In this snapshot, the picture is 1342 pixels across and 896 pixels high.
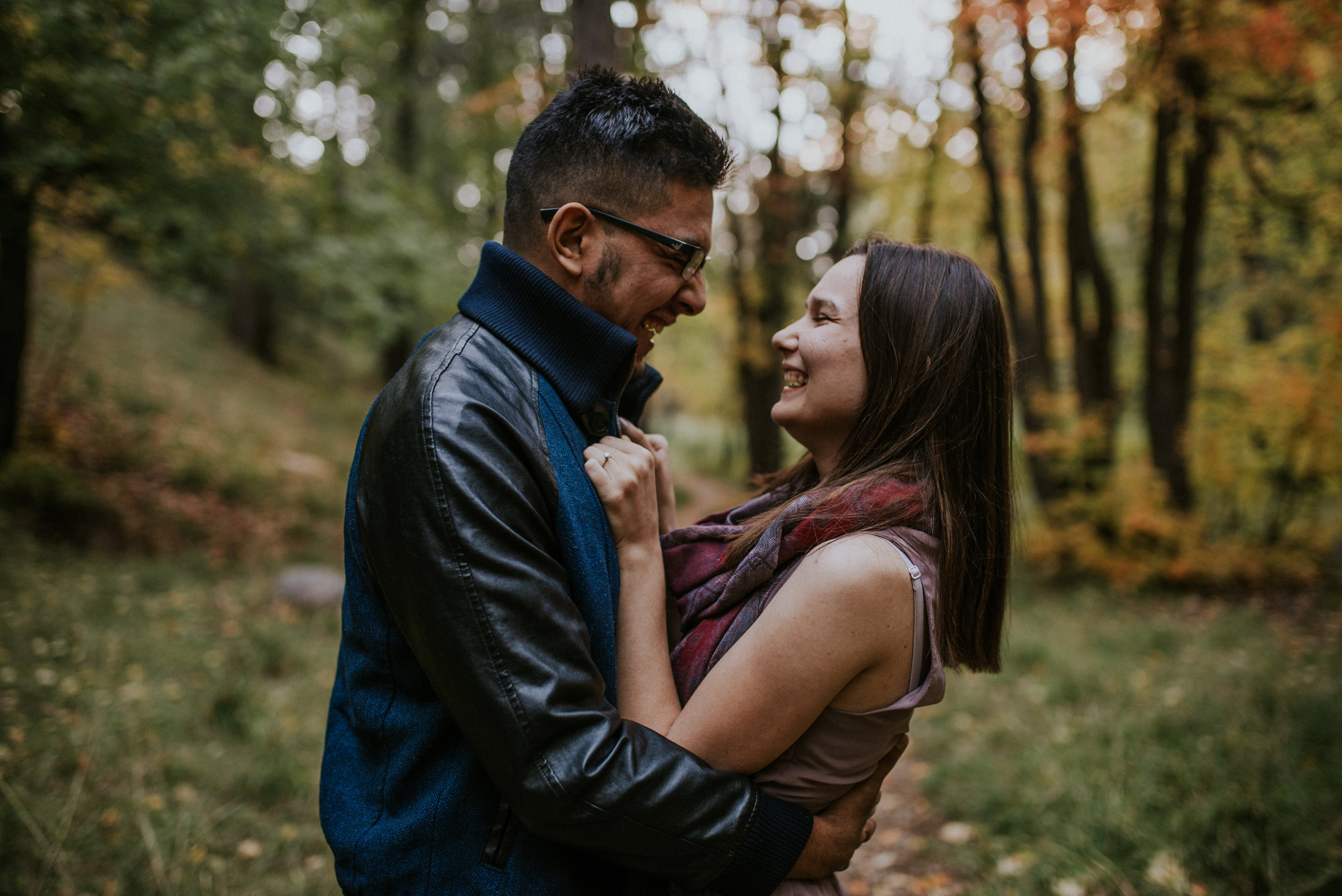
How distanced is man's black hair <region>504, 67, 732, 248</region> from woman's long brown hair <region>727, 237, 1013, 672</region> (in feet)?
1.76

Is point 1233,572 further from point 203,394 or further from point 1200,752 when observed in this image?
point 203,394

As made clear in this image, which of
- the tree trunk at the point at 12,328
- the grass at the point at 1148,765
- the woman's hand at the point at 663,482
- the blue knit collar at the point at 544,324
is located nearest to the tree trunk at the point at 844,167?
the grass at the point at 1148,765

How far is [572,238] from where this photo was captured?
64.6 inches

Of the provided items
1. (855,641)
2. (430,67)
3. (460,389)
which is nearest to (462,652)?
(460,389)

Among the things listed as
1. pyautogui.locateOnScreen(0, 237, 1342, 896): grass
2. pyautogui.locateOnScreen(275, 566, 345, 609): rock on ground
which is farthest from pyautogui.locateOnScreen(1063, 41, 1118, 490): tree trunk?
pyautogui.locateOnScreen(275, 566, 345, 609): rock on ground

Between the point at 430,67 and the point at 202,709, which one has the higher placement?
the point at 430,67

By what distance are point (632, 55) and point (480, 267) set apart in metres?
9.81

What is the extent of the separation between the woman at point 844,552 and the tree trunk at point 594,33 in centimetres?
386

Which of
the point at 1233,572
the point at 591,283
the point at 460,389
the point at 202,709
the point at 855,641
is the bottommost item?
the point at 1233,572

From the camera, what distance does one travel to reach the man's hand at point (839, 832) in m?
1.63

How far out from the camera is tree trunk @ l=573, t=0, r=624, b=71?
5180 mm

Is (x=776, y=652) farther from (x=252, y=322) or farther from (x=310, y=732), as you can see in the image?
(x=252, y=322)

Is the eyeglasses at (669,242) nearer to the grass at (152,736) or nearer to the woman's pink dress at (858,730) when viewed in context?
the woman's pink dress at (858,730)

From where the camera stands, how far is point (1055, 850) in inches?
144
